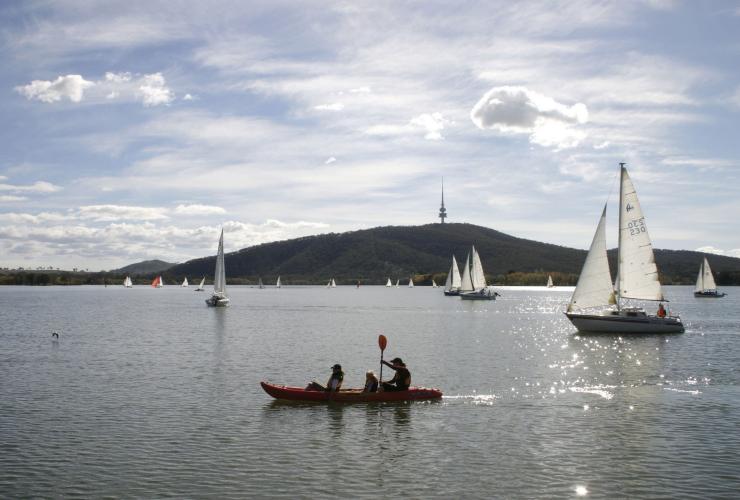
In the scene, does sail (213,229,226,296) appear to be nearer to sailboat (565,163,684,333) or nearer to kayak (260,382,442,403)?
sailboat (565,163,684,333)

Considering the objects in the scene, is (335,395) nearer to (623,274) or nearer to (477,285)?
(623,274)

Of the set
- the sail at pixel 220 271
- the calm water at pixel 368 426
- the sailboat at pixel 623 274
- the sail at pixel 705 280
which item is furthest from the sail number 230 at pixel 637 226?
the sail at pixel 705 280

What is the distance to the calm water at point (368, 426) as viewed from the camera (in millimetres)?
19469

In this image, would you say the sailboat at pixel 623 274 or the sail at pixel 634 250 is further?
the sail at pixel 634 250

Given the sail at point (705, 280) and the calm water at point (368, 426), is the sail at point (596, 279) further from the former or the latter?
the sail at point (705, 280)

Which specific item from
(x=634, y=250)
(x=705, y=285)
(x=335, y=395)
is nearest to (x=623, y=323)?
(x=634, y=250)

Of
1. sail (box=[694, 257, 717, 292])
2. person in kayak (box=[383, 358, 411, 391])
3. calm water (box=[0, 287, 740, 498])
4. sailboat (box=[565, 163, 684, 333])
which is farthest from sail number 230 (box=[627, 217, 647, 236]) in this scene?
sail (box=[694, 257, 717, 292])

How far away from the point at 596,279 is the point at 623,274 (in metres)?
3.28

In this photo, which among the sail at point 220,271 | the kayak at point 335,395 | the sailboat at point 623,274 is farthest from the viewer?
the sail at point 220,271

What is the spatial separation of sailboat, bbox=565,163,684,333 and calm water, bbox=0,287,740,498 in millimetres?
7372

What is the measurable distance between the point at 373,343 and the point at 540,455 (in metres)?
38.4

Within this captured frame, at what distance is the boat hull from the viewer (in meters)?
61.5

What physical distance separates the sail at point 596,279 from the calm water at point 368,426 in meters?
7.25

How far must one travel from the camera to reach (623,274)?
61.7 meters
